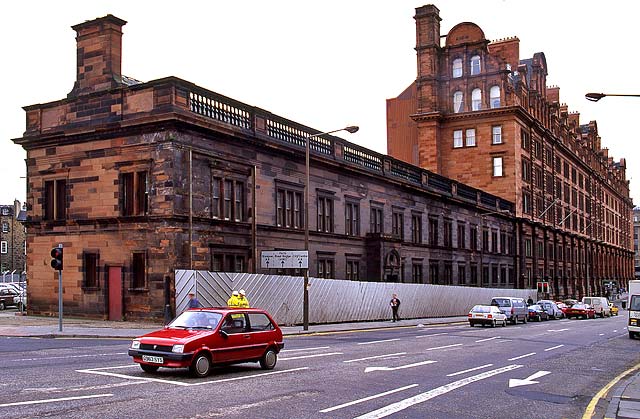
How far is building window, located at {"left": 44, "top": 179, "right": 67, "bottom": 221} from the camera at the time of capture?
35.8 m

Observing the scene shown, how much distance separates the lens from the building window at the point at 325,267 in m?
43.0

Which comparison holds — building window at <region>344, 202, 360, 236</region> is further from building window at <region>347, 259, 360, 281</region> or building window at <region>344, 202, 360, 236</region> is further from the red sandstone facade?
the red sandstone facade

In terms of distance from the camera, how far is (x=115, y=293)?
3328cm

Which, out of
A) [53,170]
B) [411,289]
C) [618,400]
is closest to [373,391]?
[618,400]

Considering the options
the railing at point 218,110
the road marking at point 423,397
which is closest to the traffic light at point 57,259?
the railing at point 218,110

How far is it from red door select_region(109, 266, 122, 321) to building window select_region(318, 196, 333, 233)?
533 inches

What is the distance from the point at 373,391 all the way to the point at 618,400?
14.4ft

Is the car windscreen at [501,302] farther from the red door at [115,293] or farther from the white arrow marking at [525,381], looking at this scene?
the white arrow marking at [525,381]

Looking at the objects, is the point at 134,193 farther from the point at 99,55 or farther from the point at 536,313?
the point at 536,313

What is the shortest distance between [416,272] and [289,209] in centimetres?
1836

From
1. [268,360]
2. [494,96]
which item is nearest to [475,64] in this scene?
[494,96]

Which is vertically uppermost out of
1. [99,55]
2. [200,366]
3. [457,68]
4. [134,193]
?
[457,68]

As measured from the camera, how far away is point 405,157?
286 feet

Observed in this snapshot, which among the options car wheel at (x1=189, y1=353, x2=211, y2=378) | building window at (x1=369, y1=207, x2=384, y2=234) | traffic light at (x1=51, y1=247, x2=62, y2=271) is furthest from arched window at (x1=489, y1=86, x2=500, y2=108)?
car wheel at (x1=189, y1=353, x2=211, y2=378)
